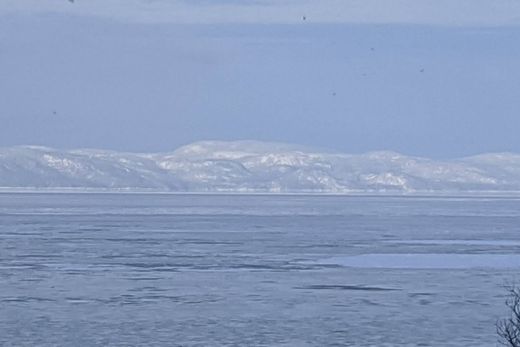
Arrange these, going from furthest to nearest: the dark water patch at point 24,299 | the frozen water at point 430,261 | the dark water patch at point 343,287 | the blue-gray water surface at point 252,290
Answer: the frozen water at point 430,261 → the dark water patch at point 343,287 → the dark water patch at point 24,299 → the blue-gray water surface at point 252,290

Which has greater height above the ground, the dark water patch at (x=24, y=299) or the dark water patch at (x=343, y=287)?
the dark water patch at (x=24, y=299)

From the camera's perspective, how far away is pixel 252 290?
27.9 m

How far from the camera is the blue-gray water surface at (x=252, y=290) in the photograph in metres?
21.1

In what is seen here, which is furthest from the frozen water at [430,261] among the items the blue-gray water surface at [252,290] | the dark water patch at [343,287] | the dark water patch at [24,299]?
the dark water patch at [24,299]

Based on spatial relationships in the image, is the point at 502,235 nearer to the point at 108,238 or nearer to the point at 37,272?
the point at 108,238

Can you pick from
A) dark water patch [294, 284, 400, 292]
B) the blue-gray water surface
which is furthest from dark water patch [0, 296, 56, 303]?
dark water patch [294, 284, 400, 292]

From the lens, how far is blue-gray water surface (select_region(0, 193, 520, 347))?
2106 cm

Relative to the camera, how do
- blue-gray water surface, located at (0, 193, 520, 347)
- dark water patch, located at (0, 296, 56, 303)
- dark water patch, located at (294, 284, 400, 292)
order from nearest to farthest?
blue-gray water surface, located at (0, 193, 520, 347) < dark water patch, located at (0, 296, 56, 303) < dark water patch, located at (294, 284, 400, 292)

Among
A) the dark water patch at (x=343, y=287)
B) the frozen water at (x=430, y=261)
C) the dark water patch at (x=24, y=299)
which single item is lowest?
the frozen water at (x=430, y=261)

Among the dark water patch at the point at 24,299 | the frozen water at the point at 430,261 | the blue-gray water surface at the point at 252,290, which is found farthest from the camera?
the frozen water at the point at 430,261

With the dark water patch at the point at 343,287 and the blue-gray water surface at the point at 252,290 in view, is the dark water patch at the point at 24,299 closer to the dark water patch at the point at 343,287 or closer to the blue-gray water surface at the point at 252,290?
the blue-gray water surface at the point at 252,290

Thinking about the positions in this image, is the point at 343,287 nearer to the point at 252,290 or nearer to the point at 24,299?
the point at 252,290

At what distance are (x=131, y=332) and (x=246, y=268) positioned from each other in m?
13.0

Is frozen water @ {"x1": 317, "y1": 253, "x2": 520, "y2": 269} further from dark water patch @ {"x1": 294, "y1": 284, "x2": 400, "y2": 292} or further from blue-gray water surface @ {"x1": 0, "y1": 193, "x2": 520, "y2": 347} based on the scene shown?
dark water patch @ {"x1": 294, "y1": 284, "x2": 400, "y2": 292}
